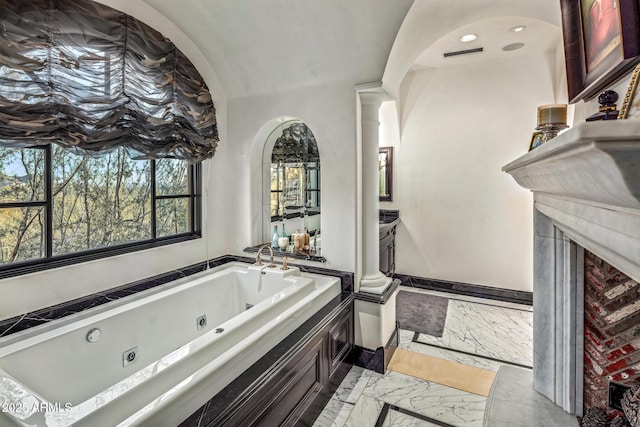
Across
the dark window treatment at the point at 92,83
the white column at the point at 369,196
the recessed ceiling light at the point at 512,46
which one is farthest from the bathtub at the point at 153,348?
the recessed ceiling light at the point at 512,46

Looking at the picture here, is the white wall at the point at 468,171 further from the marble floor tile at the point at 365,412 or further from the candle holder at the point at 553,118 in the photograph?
the marble floor tile at the point at 365,412

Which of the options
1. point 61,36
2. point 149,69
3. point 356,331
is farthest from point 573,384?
point 61,36

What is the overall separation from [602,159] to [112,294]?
2594 millimetres

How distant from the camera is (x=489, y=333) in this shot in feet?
10.1

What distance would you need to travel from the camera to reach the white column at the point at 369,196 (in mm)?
2518

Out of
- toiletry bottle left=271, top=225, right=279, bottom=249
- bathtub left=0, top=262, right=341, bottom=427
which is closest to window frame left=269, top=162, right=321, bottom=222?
toiletry bottle left=271, top=225, right=279, bottom=249

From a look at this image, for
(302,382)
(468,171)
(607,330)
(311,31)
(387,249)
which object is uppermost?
(311,31)

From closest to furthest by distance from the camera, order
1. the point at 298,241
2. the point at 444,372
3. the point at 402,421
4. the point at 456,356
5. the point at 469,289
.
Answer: the point at 402,421, the point at 444,372, the point at 456,356, the point at 298,241, the point at 469,289

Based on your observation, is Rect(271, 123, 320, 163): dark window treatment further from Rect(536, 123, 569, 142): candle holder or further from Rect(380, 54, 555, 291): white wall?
Rect(380, 54, 555, 291): white wall

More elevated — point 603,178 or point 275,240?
point 603,178

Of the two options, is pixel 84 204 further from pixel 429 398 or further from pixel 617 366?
pixel 617 366

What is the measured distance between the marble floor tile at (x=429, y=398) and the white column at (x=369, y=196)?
657 mm

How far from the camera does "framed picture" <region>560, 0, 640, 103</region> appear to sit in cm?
103

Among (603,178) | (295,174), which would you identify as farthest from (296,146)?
(603,178)
